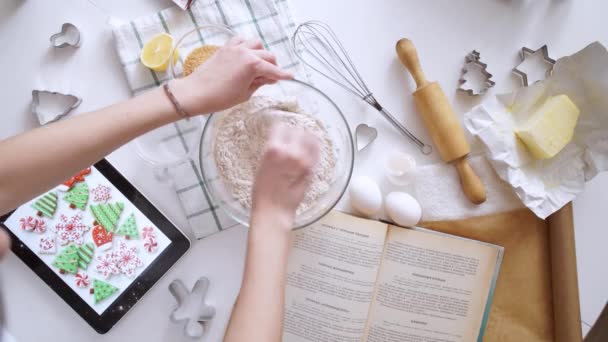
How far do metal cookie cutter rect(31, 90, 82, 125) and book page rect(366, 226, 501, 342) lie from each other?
2.08ft

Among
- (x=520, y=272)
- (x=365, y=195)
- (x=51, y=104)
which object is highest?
(x=51, y=104)

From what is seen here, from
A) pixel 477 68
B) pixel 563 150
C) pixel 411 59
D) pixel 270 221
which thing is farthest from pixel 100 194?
pixel 563 150

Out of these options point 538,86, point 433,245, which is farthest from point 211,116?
point 538,86

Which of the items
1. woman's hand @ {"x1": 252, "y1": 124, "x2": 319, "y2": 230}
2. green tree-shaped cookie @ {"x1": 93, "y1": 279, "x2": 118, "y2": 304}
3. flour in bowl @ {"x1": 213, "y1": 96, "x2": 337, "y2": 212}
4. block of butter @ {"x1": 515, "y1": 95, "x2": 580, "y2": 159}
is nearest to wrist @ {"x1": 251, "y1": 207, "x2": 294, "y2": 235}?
woman's hand @ {"x1": 252, "y1": 124, "x2": 319, "y2": 230}

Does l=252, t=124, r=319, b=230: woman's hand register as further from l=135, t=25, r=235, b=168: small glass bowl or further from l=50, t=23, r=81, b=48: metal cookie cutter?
l=50, t=23, r=81, b=48: metal cookie cutter

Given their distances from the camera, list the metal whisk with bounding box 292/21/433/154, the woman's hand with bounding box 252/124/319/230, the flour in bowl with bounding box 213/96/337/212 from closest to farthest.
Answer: the woman's hand with bounding box 252/124/319/230
the flour in bowl with bounding box 213/96/337/212
the metal whisk with bounding box 292/21/433/154

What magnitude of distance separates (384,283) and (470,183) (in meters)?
0.24

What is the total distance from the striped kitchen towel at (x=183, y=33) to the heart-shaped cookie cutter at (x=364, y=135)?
15cm

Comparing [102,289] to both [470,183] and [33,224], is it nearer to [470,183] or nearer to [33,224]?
[33,224]

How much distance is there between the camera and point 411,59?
0.78 meters

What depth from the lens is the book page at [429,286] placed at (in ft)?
2.59

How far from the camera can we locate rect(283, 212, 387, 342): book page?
782 millimetres

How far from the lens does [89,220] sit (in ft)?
2.55

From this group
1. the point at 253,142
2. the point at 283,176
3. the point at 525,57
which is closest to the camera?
the point at 283,176
